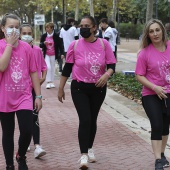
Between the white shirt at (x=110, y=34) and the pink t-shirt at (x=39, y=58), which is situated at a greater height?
the pink t-shirt at (x=39, y=58)

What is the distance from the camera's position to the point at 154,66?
557cm

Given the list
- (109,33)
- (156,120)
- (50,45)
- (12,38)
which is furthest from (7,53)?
(109,33)

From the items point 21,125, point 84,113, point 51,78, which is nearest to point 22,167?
point 21,125

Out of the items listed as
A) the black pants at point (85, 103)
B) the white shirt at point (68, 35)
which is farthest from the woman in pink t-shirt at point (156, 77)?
the white shirt at point (68, 35)

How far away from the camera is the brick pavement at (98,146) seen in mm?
6070

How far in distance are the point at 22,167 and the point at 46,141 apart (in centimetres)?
213

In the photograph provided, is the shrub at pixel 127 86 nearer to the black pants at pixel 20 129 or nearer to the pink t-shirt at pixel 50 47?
the pink t-shirt at pixel 50 47

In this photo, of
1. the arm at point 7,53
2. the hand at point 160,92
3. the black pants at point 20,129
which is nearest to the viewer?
the arm at point 7,53

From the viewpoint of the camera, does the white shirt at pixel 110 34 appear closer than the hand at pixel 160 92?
No

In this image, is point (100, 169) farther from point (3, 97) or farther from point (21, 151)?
point (3, 97)

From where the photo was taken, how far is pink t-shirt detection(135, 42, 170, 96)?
5.57 meters

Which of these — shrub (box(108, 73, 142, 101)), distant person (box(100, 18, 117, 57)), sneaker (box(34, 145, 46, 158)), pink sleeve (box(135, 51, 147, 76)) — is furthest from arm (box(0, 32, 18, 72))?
distant person (box(100, 18, 117, 57))

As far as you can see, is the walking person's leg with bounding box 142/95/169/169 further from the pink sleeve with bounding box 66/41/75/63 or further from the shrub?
the shrub

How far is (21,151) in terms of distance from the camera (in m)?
5.25
